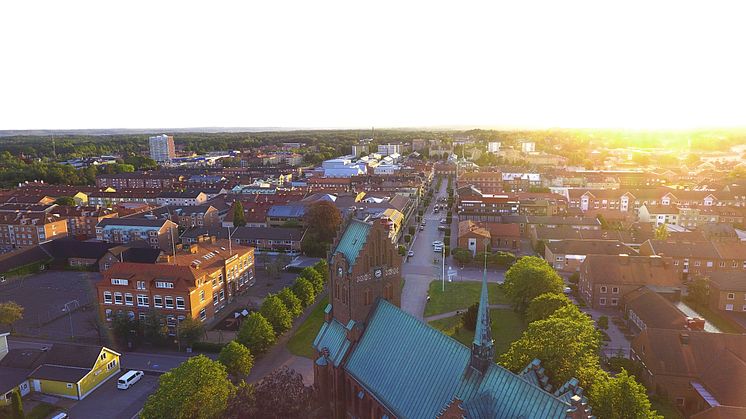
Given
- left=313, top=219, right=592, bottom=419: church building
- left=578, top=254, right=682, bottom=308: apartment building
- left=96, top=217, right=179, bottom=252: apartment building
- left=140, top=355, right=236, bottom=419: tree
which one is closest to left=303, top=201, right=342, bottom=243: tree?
left=96, top=217, right=179, bottom=252: apartment building

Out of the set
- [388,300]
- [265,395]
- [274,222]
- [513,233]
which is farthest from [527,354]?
[274,222]

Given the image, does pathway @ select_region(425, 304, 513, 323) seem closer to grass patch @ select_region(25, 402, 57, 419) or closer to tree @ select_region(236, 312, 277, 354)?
tree @ select_region(236, 312, 277, 354)

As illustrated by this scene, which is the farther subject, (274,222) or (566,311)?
(274,222)

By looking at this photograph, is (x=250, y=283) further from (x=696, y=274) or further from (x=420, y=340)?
(x=696, y=274)

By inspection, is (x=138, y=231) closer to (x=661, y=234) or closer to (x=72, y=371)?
(x=72, y=371)

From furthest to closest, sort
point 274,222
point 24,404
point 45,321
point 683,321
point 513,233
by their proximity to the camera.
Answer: point 274,222, point 513,233, point 45,321, point 683,321, point 24,404

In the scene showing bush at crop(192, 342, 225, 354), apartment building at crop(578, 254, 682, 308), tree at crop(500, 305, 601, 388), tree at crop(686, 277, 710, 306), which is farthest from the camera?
tree at crop(686, 277, 710, 306)

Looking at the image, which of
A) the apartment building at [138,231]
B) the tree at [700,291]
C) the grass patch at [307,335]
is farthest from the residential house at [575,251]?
the apartment building at [138,231]
